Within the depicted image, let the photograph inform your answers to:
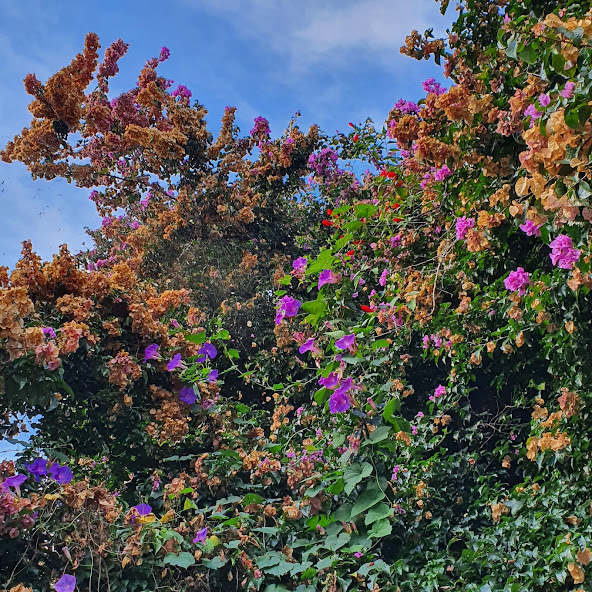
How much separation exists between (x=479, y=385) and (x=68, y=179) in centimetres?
491

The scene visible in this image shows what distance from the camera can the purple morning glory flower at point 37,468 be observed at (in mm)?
2754

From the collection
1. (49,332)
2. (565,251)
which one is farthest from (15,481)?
(565,251)

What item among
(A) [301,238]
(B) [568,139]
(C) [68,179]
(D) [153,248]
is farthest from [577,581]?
(C) [68,179]

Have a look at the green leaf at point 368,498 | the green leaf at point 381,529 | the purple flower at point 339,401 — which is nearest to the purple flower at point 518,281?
the purple flower at point 339,401

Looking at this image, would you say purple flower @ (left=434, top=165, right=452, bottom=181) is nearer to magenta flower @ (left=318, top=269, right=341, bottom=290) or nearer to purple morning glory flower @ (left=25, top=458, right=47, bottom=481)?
magenta flower @ (left=318, top=269, right=341, bottom=290)

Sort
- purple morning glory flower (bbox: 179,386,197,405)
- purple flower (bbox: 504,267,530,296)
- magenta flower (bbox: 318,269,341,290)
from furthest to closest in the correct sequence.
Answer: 1. purple morning glory flower (bbox: 179,386,197,405)
2. purple flower (bbox: 504,267,530,296)
3. magenta flower (bbox: 318,269,341,290)

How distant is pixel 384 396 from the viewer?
9.89 ft

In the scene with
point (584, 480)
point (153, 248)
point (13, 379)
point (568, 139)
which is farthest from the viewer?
point (153, 248)

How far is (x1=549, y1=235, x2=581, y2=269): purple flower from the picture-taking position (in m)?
2.48

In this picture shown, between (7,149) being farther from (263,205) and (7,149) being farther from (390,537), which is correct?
(390,537)

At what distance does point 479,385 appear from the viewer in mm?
4898

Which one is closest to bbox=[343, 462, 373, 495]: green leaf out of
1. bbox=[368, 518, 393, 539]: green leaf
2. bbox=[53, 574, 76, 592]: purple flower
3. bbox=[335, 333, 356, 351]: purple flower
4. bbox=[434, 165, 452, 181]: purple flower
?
bbox=[368, 518, 393, 539]: green leaf

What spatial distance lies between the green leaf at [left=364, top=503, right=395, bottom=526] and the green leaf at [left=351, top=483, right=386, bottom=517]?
0.03m

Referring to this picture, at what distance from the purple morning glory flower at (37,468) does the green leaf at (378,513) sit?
1.48m
